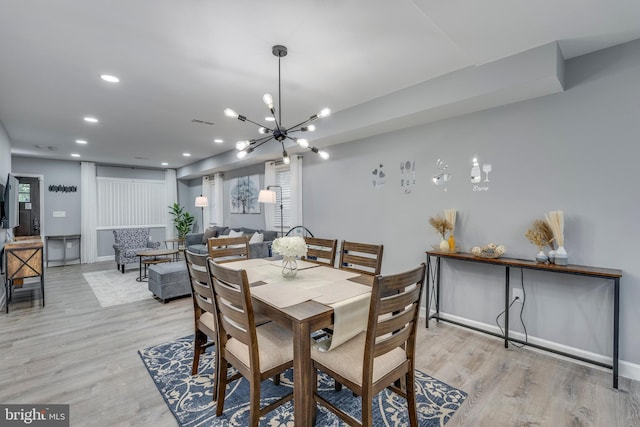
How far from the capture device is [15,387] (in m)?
2.22

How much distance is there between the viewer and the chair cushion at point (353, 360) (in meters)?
1.54

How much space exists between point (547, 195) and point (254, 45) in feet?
9.55

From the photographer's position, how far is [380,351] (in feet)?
4.82

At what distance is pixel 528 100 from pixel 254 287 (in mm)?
3033

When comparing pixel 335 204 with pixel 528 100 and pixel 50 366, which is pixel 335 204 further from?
pixel 50 366

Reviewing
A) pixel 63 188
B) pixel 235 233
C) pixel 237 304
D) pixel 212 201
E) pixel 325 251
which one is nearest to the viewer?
pixel 237 304

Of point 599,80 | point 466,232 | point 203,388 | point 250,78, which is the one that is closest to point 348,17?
point 250,78

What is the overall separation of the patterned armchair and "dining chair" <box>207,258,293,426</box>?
17.6ft

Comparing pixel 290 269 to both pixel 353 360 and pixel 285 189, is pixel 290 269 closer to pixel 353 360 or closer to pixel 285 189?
pixel 353 360

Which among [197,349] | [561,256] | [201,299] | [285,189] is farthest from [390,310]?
[285,189]

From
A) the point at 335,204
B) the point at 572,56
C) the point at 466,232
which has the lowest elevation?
the point at 466,232

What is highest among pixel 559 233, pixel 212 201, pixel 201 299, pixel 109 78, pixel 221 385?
pixel 109 78

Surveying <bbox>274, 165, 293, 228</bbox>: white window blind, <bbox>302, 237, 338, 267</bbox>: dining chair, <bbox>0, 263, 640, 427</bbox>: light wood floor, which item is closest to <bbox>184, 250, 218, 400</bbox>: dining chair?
<bbox>0, 263, 640, 427</bbox>: light wood floor

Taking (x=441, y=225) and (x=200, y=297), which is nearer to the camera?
(x=200, y=297)
